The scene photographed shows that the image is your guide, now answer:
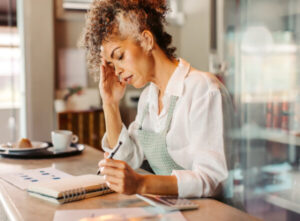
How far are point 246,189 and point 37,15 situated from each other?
7.60ft

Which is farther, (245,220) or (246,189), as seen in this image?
(246,189)

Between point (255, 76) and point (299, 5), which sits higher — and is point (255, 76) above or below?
below

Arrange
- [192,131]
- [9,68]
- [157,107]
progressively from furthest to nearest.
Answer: [9,68] < [157,107] < [192,131]

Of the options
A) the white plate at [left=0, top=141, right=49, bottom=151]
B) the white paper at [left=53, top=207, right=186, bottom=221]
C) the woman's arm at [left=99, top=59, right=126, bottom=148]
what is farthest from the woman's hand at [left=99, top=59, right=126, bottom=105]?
the white paper at [left=53, top=207, right=186, bottom=221]

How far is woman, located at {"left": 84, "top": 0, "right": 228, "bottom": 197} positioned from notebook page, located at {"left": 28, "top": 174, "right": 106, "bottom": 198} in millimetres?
117

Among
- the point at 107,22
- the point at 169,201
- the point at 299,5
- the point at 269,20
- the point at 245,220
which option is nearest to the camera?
the point at 245,220

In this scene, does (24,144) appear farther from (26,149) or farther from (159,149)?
(159,149)

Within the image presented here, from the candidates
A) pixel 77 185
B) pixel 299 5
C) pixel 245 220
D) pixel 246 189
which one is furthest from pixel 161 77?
pixel 246 189

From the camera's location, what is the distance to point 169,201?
104cm

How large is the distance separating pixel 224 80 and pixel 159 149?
226cm

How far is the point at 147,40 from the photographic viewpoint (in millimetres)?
1385

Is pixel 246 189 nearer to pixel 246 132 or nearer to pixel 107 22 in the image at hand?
pixel 246 132

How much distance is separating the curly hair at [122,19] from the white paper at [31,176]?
491 mm

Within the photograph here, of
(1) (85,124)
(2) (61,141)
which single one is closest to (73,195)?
(2) (61,141)
